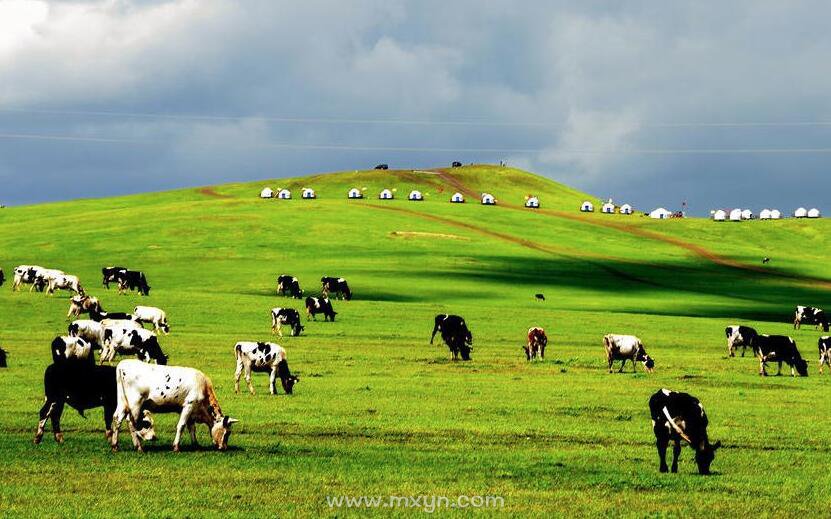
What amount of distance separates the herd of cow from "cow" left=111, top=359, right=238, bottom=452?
2 cm

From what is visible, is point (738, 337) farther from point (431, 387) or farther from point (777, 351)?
point (431, 387)

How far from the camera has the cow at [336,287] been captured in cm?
8175

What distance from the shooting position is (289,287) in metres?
82.1

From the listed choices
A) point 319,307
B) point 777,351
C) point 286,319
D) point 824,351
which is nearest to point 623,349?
point 777,351

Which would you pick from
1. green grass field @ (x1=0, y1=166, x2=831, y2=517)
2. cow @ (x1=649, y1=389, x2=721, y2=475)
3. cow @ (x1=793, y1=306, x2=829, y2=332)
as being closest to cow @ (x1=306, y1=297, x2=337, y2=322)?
green grass field @ (x1=0, y1=166, x2=831, y2=517)

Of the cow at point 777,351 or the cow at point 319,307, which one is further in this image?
the cow at point 319,307

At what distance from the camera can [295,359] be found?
45906mm

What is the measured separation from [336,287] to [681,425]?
62.1 m

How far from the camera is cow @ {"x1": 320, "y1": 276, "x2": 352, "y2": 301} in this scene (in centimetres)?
8175

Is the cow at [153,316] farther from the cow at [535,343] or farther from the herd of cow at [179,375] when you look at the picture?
the cow at [535,343]

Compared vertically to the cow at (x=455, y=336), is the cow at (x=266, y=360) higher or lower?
lower

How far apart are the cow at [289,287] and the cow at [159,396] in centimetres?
5747

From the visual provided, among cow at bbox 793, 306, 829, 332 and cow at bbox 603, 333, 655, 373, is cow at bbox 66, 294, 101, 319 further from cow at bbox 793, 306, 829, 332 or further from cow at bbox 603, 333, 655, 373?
cow at bbox 793, 306, 829, 332

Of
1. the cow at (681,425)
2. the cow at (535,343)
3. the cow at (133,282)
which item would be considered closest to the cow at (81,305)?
the cow at (133,282)
